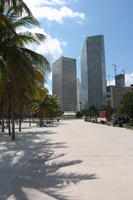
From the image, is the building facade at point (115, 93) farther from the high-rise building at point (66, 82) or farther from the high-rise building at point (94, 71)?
the high-rise building at point (66, 82)

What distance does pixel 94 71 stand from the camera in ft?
500

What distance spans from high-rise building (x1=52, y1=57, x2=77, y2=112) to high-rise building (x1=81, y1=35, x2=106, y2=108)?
6660mm

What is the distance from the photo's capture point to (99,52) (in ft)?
498

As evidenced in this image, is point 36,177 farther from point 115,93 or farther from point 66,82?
point 66,82

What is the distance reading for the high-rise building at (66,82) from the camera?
5369 inches

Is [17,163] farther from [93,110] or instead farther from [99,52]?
[99,52]

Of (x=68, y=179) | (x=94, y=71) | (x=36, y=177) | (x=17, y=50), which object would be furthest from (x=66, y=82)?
(x=68, y=179)

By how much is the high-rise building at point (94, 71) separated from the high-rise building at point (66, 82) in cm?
666

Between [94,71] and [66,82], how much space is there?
52.6 ft

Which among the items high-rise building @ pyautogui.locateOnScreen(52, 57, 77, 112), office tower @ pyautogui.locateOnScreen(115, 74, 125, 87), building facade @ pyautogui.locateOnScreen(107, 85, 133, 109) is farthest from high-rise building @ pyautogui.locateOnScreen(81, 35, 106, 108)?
office tower @ pyautogui.locateOnScreen(115, 74, 125, 87)

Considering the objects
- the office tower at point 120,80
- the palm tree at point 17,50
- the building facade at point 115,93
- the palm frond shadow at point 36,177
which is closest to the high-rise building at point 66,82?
the building facade at point 115,93

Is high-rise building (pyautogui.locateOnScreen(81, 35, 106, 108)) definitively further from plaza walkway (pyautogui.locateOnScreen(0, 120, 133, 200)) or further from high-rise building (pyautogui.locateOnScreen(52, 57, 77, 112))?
plaza walkway (pyautogui.locateOnScreen(0, 120, 133, 200))

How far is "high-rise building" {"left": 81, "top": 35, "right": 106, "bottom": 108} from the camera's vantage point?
5955 inches

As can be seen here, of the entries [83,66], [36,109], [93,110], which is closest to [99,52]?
[83,66]
